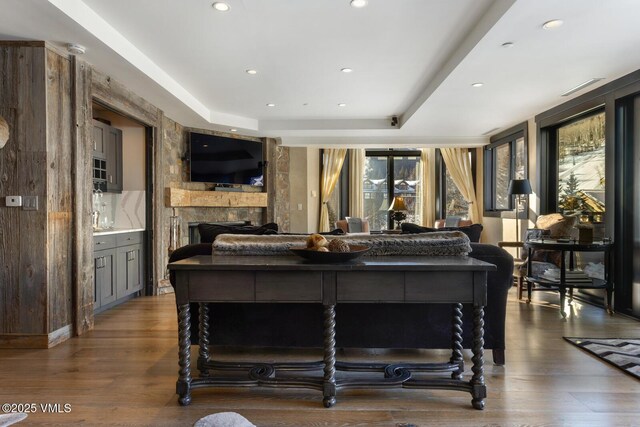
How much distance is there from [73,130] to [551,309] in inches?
195

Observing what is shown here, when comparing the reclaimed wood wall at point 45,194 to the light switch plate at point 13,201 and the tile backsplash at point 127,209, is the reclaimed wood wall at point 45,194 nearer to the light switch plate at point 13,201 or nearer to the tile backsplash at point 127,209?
the light switch plate at point 13,201

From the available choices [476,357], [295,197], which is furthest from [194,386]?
[295,197]

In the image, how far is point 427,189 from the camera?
8570 millimetres

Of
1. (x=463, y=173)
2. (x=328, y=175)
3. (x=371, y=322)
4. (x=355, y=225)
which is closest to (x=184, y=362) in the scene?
(x=371, y=322)

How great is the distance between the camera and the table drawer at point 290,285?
6.57ft

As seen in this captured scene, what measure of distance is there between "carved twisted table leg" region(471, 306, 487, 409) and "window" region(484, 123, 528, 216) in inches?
173

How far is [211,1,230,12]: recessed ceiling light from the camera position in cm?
282

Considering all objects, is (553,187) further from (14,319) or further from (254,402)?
(14,319)

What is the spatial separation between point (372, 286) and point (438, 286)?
343 mm

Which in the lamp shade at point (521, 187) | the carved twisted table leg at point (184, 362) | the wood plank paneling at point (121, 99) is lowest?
the carved twisted table leg at point (184, 362)

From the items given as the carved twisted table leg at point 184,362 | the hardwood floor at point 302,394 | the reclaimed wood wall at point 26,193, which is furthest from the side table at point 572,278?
the reclaimed wood wall at point 26,193

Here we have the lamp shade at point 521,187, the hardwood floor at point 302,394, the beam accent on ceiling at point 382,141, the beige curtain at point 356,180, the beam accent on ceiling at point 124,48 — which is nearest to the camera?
the hardwood floor at point 302,394

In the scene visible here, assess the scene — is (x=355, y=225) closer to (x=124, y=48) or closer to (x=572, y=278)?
(x=572, y=278)

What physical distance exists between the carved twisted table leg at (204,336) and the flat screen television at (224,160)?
3902mm
